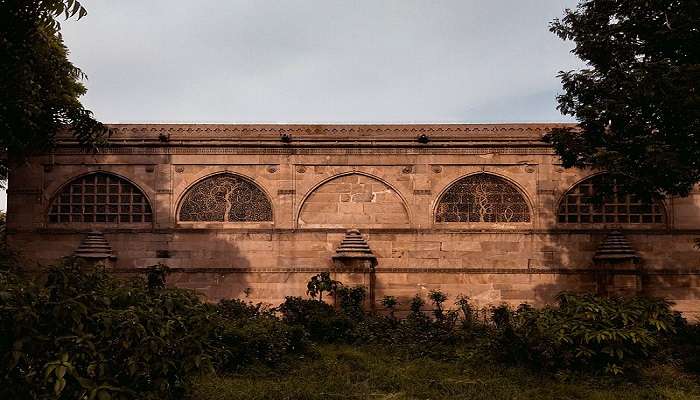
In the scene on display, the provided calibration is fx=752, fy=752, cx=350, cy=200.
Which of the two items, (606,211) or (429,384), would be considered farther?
(606,211)

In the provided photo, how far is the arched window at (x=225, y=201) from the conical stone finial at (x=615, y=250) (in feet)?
25.0

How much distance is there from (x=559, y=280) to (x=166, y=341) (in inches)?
482

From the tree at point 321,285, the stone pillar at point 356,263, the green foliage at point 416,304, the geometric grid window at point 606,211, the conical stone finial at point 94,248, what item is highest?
the geometric grid window at point 606,211

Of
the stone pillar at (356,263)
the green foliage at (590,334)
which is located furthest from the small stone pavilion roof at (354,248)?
the green foliage at (590,334)

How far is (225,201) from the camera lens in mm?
17750

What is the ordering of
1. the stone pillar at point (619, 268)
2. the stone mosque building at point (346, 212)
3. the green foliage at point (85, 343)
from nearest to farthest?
the green foliage at point (85, 343) < the stone pillar at point (619, 268) < the stone mosque building at point (346, 212)

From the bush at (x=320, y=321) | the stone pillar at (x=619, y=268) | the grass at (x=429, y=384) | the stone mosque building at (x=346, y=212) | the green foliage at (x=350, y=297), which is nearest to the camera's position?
the grass at (x=429, y=384)

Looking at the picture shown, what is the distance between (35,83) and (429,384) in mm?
8248

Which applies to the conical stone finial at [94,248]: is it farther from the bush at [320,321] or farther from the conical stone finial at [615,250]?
the conical stone finial at [615,250]

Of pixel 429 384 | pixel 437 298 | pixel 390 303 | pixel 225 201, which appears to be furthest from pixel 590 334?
pixel 225 201

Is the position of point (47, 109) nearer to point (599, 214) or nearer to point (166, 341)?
point (166, 341)

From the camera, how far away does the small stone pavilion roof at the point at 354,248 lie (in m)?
16.6

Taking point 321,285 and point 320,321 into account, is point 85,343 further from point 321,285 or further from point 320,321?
point 321,285

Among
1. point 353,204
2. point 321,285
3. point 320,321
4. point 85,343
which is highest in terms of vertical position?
point 353,204
